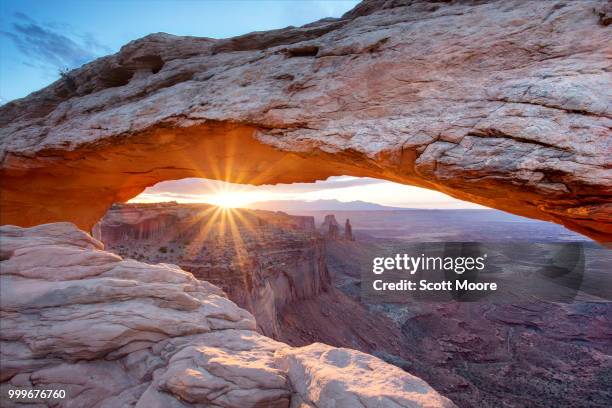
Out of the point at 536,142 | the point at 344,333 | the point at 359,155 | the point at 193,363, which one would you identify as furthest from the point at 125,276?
the point at 344,333

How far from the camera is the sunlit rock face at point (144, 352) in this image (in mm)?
3250

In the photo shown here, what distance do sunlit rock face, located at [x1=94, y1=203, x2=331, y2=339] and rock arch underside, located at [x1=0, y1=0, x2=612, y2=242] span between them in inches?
551

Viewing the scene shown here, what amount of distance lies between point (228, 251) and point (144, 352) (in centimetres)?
2086

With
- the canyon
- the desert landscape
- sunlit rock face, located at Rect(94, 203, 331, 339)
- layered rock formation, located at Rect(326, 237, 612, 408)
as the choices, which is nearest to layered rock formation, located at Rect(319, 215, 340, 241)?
layered rock formation, located at Rect(326, 237, 612, 408)

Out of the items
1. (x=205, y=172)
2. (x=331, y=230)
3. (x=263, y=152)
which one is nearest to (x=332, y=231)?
(x=331, y=230)

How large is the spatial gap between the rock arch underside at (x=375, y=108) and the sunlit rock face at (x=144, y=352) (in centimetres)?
327

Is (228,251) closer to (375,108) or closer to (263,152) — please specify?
(263,152)

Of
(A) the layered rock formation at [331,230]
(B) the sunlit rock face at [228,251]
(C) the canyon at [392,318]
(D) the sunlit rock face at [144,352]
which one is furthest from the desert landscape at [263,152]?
(A) the layered rock formation at [331,230]

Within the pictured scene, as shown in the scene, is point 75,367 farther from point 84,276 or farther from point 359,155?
point 359,155

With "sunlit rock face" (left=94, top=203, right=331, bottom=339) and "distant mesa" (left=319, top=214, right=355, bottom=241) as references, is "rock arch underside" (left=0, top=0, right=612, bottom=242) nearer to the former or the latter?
"sunlit rock face" (left=94, top=203, right=331, bottom=339)

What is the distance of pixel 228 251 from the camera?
955 inches

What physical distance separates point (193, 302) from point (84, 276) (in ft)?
5.73

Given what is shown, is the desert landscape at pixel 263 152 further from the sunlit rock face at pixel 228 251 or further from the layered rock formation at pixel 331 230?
the layered rock formation at pixel 331 230

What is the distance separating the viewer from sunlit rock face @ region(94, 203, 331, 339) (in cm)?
2191
